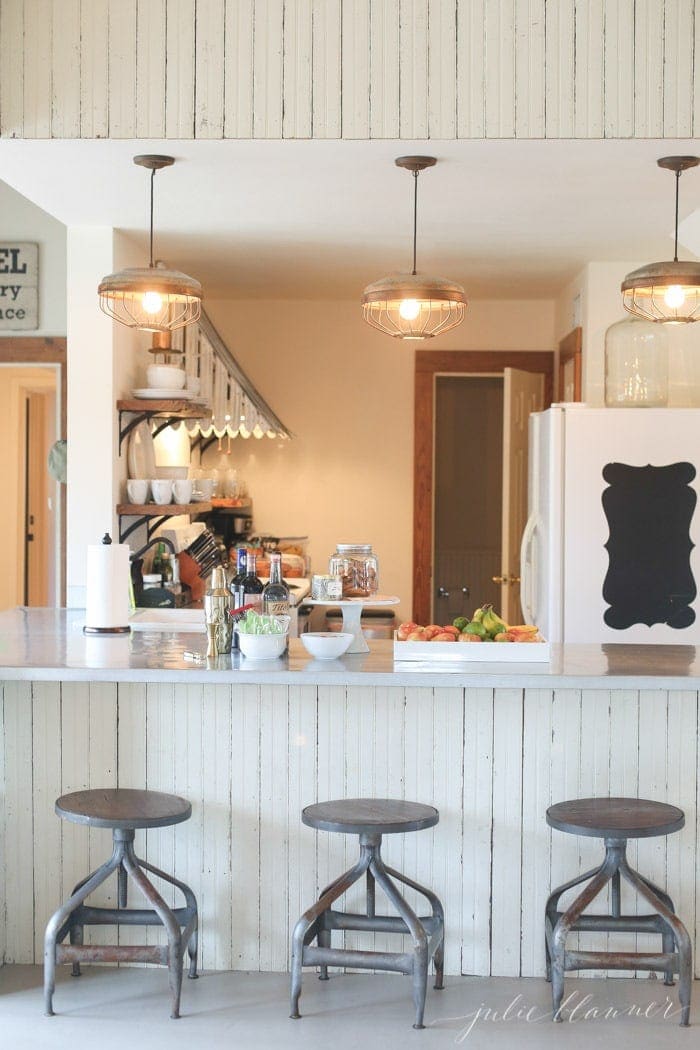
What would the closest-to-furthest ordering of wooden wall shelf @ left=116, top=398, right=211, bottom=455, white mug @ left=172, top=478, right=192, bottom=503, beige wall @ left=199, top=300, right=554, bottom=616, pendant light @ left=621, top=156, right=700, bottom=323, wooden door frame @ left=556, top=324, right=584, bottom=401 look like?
pendant light @ left=621, top=156, right=700, bottom=323 → wooden wall shelf @ left=116, top=398, right=211, bottom=455 → white mug @ left=172, top=478, right=192, bottom=503 → wooden door frame @ left=556, top=324, right=584, bottom=401 → beige wall @ left=199, top=300, right=554, bottom=616

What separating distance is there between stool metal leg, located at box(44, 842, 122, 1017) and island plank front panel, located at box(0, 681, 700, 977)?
0.32 m

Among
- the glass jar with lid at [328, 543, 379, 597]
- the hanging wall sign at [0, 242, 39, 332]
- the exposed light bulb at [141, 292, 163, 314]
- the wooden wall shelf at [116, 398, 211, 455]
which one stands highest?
Answer: the hanging wall sign at [0, 242, 39, 332]

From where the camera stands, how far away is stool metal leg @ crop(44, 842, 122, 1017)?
129 inches

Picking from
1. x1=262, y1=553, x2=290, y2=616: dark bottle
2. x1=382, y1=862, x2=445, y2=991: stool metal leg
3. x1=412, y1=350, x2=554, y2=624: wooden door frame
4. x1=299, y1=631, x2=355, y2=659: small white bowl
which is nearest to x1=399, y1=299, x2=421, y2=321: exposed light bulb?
x1=262, y1=553, x2=290, y2=616: dark bottle

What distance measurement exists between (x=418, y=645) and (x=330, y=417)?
3.99 meters

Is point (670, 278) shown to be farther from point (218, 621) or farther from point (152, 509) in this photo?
point (152, 509)

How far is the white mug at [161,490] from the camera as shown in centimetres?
523

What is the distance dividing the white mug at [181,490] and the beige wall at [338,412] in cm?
200

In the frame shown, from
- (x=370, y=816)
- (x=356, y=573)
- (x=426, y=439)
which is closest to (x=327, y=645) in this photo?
(x=356, y=573)

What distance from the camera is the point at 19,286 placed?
6.09 m

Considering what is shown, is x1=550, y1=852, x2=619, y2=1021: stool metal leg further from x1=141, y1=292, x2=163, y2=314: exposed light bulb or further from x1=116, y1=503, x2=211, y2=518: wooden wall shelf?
x1=116, y1=503, x2=211, y2=518: wooden wall shelf

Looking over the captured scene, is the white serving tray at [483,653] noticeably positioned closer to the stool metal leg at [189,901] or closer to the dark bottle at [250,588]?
the dark bottle at [250,588]

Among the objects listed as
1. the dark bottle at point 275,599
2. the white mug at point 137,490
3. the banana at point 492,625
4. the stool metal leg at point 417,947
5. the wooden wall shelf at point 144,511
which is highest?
the white mug at point 137,490

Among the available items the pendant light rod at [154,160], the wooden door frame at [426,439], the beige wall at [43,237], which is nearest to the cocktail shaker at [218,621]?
the pendant light rod at [154,160]
